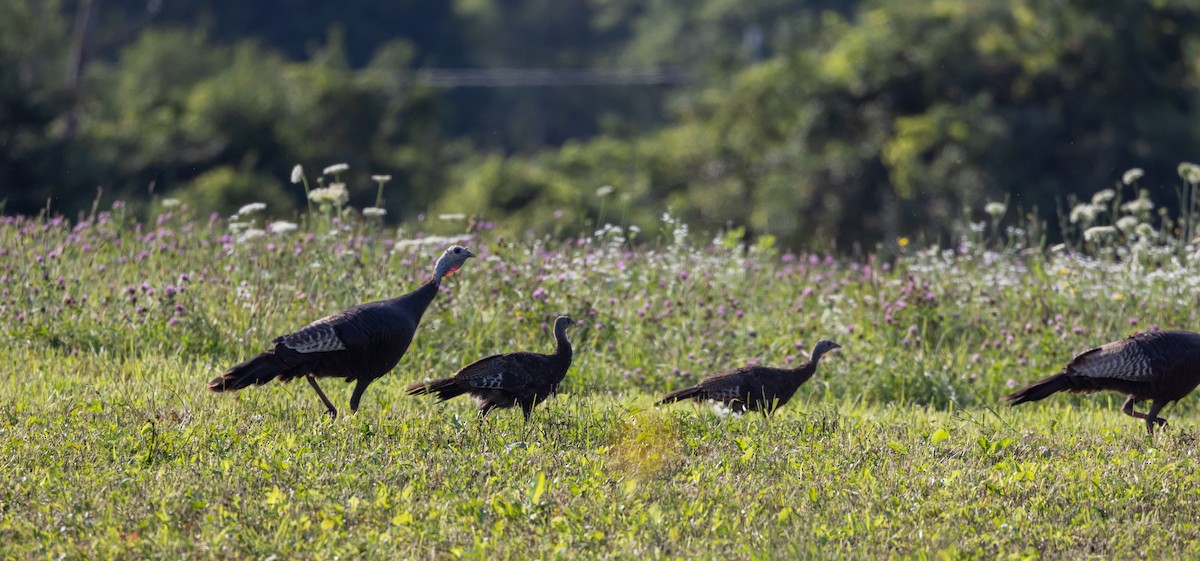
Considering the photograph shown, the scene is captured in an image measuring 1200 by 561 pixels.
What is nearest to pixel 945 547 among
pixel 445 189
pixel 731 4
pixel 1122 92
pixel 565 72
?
pixel 1122 92

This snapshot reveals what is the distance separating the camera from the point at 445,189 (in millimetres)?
33281

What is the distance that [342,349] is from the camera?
8.07 meters

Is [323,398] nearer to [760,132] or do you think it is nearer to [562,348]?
[562,348]

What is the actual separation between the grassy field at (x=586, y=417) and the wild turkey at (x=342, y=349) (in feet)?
0.87

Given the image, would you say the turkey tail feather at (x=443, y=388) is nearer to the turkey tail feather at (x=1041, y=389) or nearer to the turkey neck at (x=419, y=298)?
the turkey neck at (x=419, y=298)

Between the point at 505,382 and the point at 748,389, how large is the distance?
1.57 m

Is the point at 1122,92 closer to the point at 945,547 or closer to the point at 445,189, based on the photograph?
the point at 445,189

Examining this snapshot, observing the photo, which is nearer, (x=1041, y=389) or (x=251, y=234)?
(x=1041, y=389)

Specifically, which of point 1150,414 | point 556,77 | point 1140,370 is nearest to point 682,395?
point 1140,370

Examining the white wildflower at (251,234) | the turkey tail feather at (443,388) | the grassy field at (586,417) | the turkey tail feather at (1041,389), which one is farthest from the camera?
the white wildflower at (251,234)

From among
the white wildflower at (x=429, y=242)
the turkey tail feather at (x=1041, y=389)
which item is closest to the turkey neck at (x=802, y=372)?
the turkey tail feather at (x=1041, y=389)

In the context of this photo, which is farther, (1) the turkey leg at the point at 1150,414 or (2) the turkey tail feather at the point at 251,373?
(1) the turkey leg at the point at 1150,414

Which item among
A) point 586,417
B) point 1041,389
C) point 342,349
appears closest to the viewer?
point 342,349

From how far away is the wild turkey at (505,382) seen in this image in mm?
8086
